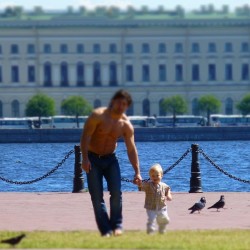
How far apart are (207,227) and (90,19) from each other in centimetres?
10745

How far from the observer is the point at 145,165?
51.8 m

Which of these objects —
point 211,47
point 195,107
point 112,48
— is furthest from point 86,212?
point 211,47

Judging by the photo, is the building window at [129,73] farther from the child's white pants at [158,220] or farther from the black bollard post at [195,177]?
the child's white pants at [158,220]

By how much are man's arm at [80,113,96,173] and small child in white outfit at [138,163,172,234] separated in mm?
597

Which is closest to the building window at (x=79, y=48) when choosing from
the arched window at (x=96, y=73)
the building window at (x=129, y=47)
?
the arched window at (x=96, y=73)

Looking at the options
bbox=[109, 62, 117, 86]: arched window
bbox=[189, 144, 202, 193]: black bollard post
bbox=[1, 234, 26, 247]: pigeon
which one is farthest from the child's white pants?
bbox=[109, 62, 117, 86]: arched window

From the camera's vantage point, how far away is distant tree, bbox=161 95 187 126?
10944 centimetres

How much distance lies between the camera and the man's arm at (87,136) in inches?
648

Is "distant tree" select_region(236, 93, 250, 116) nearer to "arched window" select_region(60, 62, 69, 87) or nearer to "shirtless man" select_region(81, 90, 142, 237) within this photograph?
"arched window" select_region(60, 62, 69, 87)

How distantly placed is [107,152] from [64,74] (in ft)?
346

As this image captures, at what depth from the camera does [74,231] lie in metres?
17.3

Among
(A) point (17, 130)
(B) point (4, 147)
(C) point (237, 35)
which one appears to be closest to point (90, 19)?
(C) point (237, 35)

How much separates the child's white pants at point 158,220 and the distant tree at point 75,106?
282 feet

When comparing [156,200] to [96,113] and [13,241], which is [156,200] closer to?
[96,113]
